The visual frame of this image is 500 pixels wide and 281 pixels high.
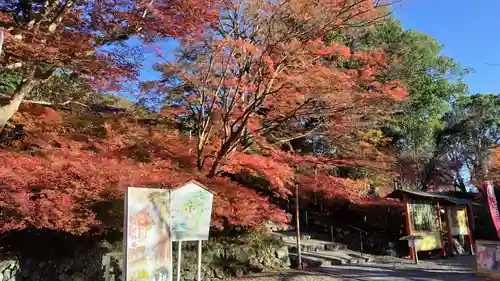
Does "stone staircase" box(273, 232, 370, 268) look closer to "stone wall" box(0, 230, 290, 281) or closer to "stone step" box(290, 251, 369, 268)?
"stone step" box(290, 251, 369, 268)

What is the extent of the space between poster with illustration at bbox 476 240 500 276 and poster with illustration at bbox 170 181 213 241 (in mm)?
7710

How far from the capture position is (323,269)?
1084 cm

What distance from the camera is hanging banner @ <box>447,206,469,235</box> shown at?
590 inches

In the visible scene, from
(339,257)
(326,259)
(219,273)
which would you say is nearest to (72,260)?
(219,273)

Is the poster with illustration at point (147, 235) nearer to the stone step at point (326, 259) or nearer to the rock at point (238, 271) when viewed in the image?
the rock at point (238, 271)

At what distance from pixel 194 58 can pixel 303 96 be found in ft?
11.4

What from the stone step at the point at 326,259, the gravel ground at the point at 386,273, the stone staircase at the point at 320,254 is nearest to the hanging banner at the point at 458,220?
the gravel ground at the point at 386,273

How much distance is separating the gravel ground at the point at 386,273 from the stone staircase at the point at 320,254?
0.47 m

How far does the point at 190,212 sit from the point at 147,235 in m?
1.03

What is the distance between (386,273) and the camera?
33.8 feet

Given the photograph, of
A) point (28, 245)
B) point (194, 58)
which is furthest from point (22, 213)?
point (194, 58)

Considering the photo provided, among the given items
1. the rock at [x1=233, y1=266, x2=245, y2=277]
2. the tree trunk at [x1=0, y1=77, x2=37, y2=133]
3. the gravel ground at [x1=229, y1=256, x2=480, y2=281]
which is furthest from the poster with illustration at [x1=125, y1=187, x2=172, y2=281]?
the tree trunk at [x1=0, y1=77, x2=37, y2=133]

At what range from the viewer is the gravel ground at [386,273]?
9.47 metres

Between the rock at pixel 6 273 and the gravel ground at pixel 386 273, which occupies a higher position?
the rock at pixel 6 273
